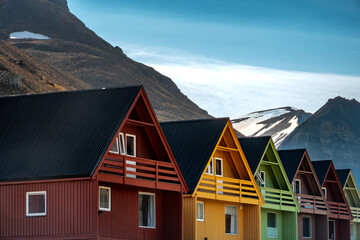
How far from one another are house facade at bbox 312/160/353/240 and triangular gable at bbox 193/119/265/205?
1630 centimetres

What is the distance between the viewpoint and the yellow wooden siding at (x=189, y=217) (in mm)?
51219

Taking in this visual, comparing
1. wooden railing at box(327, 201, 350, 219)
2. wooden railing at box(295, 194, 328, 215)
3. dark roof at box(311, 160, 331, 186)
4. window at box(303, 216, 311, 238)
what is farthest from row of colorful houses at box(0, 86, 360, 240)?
wooden railing at box(327, 201, 350, 219)

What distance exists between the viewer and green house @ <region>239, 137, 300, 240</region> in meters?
60.9

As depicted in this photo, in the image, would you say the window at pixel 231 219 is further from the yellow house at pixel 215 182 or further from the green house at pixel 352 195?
the green house at pixel 352 195

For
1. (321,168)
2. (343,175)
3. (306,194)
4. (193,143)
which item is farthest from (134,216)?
(343,175)

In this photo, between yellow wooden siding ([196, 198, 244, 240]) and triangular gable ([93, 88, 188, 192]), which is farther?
yellow wooden siding ([196, 198, 244, 240])

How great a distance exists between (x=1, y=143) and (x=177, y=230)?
11.4 meters

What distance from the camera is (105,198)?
42719 millimetres

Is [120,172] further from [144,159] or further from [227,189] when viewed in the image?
[227,189]

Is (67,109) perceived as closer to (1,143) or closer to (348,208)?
(1,143)

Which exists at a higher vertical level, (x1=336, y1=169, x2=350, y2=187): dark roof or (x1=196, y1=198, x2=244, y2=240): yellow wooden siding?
(x1=336, y1=169, x2=350, y2=187): dark roof

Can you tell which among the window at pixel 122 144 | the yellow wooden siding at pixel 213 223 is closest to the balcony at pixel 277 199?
the yellow wooden siding at pixel 213 223

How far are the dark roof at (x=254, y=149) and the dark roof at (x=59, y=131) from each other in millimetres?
18664

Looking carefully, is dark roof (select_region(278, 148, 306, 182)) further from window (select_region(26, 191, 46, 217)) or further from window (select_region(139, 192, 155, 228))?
window (select_region(26, 191, 46, 217))
